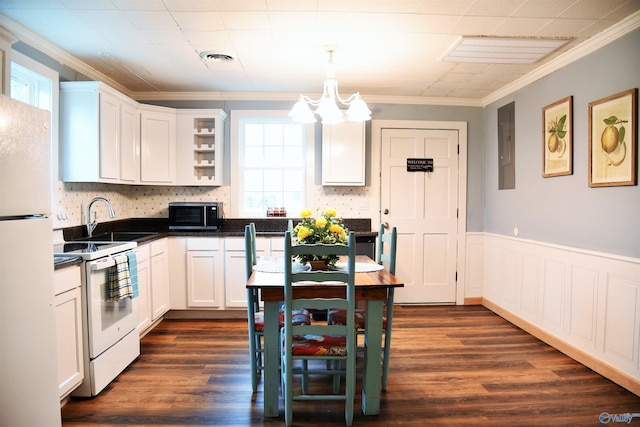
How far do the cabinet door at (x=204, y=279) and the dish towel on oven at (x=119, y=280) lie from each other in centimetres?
127

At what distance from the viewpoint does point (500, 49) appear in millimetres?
3027

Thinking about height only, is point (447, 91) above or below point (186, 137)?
above

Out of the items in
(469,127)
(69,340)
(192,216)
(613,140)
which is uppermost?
(469,127)

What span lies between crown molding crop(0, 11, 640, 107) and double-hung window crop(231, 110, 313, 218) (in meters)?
0.37

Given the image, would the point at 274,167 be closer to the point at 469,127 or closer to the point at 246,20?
the point at 246,20

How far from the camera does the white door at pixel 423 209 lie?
14.9 ft

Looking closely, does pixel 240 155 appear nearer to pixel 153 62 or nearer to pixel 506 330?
pixel 153 62

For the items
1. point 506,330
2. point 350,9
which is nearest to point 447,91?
point 350,9

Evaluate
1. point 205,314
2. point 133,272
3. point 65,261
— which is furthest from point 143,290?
point 65,261

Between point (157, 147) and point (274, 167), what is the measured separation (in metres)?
1.28

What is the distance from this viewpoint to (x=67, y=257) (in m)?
2.35

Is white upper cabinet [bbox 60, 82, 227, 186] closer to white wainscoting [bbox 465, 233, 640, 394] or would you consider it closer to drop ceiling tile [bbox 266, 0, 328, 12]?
drop ceiling tile [bbox 266, 0, 328, 12]

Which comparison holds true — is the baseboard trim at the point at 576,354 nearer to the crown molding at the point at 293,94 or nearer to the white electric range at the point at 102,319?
the crown molding at the point at 293,94

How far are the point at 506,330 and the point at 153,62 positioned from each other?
409 cm
